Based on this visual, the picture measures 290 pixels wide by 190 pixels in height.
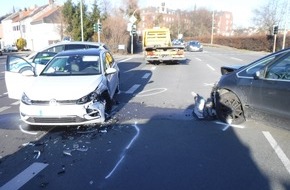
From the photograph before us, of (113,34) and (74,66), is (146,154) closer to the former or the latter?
(74,66)

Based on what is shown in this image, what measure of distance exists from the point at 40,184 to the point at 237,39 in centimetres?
5946

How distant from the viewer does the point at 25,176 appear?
4.48m

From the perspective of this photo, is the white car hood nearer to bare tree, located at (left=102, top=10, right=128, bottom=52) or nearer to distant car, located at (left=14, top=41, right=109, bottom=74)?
distant car, located at (left=14, top=41, right=109, bottom=74)

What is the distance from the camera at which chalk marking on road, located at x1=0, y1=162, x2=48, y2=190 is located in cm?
422

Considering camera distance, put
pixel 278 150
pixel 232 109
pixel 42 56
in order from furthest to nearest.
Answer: pixel 42 56
pixel 232 109
pixel 278 150

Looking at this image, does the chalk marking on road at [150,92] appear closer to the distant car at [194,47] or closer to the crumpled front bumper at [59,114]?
the crumpled front bumper at [59,114]

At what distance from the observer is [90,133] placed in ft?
20.7

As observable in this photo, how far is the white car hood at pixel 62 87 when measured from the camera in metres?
6.34

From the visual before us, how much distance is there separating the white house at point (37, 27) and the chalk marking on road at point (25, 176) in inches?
1982

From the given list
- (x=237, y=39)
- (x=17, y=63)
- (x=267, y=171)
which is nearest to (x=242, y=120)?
(x=267, y=171)

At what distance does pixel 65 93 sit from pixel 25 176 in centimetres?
219

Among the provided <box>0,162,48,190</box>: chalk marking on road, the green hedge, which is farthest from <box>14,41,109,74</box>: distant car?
the green hedge

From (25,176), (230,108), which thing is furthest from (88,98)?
(230,108)

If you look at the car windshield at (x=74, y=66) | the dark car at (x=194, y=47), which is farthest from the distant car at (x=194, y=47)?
the car windshield at (x=74, y=66)
